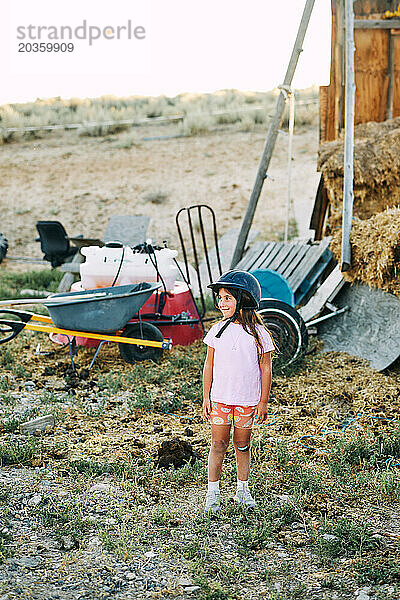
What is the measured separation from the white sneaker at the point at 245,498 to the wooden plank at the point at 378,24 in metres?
7.25

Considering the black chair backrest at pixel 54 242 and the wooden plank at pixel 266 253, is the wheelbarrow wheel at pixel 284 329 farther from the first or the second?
the black chair backrest at pixel 54 242

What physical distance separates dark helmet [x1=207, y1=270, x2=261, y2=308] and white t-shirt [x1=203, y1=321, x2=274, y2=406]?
14 centimetres

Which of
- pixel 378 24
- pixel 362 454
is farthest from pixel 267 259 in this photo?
pixel 362 454

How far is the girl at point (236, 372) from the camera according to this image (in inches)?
140

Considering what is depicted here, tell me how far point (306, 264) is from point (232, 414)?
4.45m

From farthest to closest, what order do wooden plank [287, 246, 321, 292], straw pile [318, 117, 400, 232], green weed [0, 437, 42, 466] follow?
1. straw pile [318, 117, 400, 232]
2. wooden plank [287, 246, 321, 292]
3. green weed [0, 437, 42, 466]

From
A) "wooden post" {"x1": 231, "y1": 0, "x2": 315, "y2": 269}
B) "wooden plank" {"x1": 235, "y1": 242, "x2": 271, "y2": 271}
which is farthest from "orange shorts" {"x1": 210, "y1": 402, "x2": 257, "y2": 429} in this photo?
"wooden post" {"x1": 231, "y1": 0, "x2": 315, "y2": 269}

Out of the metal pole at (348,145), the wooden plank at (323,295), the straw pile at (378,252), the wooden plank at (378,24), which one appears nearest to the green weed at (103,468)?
the straw pile at (378,252)

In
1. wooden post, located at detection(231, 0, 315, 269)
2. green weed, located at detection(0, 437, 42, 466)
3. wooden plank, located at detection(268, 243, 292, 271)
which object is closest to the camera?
green weed, located at detection(0, 437, 42, 466)

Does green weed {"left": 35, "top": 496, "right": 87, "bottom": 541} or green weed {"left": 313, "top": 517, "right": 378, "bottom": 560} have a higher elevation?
green weed {"left": 35, "top": 496, "right": 87, "bottom": 541}

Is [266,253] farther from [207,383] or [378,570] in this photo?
[378,570]

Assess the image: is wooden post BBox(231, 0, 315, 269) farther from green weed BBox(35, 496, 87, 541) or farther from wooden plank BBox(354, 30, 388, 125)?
green weed BBox(35, 496, 87, 541)

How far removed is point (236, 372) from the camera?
355cm

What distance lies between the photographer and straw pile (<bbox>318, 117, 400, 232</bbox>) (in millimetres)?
7785
